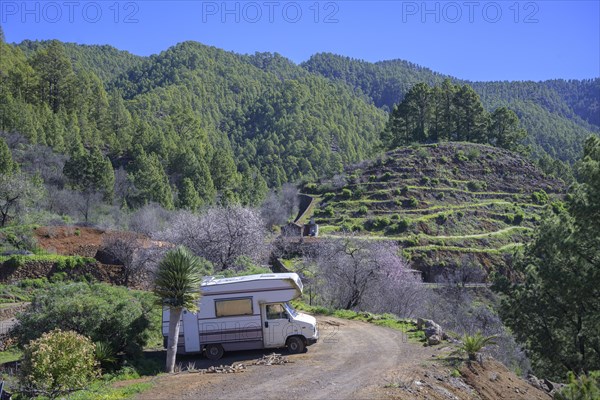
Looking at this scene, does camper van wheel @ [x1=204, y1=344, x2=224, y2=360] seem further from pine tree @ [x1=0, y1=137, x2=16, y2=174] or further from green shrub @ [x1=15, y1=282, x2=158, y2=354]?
pine tree @ [x1=0, y1=137, x2=16, y2=174]

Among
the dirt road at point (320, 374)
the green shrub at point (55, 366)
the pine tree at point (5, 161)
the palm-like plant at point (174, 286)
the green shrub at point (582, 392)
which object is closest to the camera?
the green shrub at point (582, 392)

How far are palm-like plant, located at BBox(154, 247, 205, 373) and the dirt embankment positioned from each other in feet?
4.52

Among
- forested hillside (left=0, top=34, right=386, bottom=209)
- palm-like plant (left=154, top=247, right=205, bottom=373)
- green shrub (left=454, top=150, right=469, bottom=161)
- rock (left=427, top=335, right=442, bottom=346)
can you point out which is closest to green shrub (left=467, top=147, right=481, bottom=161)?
green shrub (left=454, top=150, right=469, bottom=161)

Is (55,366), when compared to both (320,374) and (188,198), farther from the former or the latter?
(188,198)

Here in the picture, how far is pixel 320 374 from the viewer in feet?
41.7

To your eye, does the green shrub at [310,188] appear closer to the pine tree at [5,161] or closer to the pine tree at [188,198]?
the pine tree at [188,198]

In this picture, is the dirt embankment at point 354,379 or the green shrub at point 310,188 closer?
the dirt embankment at point 354,379

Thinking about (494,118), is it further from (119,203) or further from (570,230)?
(570,230)

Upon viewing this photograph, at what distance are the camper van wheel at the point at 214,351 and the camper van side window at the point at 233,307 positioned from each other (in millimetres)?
927

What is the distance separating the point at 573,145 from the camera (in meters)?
149

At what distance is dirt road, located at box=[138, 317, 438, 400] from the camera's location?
435 inches

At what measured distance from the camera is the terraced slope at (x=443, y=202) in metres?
52.6

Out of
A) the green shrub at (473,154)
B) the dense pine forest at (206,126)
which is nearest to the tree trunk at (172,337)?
the dense pine forest at (206,126)

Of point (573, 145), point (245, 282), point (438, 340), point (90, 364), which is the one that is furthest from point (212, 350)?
point (573, 145)
